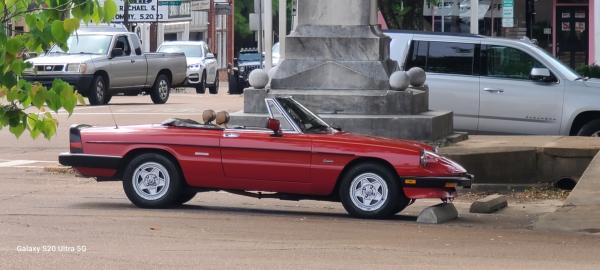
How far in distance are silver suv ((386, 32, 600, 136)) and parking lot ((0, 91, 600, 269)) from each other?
3.44 m

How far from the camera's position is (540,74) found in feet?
Answer: 56.3

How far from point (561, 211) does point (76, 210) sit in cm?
496

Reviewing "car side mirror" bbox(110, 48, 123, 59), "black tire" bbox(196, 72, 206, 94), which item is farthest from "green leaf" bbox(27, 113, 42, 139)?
"black tire" bbox(196, 72, 206, 94)

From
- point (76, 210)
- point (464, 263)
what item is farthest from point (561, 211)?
point (76, 210)

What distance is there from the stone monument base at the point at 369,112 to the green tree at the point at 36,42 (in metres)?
8.83

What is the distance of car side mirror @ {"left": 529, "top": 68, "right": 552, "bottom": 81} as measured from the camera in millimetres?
17141

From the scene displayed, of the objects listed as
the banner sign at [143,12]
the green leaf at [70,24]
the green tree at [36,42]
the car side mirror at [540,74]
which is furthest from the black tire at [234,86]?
the green leaf at [70,24]

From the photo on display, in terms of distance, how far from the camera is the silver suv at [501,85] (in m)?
17.2

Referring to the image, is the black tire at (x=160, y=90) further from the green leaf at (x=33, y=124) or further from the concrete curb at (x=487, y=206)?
the green leaf at (x=33, y=124)

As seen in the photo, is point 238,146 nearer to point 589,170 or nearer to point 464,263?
point 464,263

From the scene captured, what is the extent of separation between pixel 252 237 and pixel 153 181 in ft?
6.98

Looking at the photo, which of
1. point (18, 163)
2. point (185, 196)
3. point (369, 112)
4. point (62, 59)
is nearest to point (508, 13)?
point (62, 59)

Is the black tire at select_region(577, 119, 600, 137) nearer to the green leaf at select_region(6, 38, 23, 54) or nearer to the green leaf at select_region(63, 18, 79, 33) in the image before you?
the green leaf at select_region(63, 18, 79, 33)

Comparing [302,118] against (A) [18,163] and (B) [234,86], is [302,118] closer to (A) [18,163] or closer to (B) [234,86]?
(A) [18,163]
